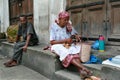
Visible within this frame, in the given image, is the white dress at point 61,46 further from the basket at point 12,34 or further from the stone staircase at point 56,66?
the basket at point 12,34

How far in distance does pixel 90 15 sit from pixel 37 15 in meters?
2.61

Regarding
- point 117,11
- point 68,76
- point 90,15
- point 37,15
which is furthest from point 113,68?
point 37,15

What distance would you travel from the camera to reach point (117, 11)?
15.2 ft

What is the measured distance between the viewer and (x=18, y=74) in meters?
5.57

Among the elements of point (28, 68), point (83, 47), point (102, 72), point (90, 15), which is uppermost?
point (90, 15)

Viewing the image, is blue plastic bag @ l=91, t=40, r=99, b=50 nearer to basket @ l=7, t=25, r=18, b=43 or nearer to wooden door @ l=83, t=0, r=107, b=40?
wooden door @ l=83, t=0, r=107, b=40

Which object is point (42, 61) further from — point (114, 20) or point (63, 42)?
point (114, 20)

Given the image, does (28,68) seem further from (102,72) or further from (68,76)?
(102,72)

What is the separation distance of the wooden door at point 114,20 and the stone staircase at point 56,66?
260 mm

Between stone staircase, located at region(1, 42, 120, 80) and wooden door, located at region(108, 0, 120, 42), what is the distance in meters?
0.26

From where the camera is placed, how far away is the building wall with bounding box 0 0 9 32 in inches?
425

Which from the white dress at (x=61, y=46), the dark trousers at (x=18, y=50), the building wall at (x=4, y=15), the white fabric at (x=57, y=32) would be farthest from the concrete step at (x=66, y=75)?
the building wall at (x=4, y=15)

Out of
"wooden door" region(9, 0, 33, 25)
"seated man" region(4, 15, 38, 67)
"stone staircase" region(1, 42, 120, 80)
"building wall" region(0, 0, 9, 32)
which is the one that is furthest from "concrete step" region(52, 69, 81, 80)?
"building wall" region(0, 0, 9, 32)

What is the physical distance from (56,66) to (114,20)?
62.3 inches
